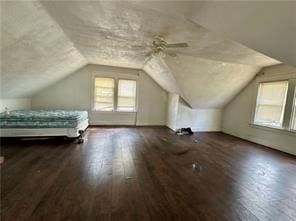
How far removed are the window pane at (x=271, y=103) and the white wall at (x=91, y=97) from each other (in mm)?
3529

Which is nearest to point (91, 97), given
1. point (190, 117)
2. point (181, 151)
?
point (190, 117)

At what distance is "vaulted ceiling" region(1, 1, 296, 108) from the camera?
2.00 metres

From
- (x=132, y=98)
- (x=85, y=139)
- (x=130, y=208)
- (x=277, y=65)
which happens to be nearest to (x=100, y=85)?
(x=132, y=98)

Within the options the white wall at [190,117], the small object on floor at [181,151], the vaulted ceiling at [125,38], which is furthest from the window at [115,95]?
the small object on floor at [181,151]

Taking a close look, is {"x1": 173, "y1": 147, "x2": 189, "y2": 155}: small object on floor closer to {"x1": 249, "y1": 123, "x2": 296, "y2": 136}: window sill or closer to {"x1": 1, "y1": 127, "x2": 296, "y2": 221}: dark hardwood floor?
{"x1": 1, "y1": 127, "x2": 296, "y2": 221}: dark hardwood floor

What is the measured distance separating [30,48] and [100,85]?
362 centimetres

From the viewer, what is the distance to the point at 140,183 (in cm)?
246

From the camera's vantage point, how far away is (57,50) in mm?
3809

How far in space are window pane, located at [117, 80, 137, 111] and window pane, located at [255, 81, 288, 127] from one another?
4.54 metres

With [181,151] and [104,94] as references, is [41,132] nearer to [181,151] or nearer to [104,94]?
[104,94]

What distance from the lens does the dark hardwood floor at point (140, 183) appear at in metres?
1.86

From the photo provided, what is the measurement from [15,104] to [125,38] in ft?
13.8

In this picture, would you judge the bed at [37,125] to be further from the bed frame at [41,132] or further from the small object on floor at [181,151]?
the small object on floor at [181,151]

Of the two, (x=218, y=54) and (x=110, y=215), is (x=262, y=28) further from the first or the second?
(x=110, y=215)
